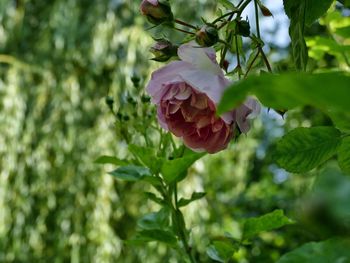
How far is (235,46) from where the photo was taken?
17.1 inches

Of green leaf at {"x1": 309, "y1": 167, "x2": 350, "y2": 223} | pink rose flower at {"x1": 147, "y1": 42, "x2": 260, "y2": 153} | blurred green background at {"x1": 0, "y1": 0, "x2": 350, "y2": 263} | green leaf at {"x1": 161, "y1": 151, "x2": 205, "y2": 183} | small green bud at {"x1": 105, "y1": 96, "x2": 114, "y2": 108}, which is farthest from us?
blurred green background at {"x1": 0, "y1": 0, "x2": 350, "y2": 263}

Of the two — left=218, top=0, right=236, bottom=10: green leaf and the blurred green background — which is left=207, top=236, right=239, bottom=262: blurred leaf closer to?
left=218, top=0, right=236, bottom=10: green leaf

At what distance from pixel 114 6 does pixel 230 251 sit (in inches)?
107

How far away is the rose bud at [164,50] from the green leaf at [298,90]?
271 millimetres

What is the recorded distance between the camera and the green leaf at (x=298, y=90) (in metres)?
0.15

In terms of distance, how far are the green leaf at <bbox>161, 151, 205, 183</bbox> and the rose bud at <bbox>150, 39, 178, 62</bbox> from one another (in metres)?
0.11

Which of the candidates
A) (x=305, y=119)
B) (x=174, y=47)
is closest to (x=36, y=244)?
(x=305, y=119)

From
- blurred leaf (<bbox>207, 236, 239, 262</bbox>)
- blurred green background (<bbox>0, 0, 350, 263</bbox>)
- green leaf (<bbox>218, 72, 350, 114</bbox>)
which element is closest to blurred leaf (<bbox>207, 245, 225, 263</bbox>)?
blurred leaf (<bbox>207, 236, 239, 262</bbox>)

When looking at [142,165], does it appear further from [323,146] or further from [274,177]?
[274,177]

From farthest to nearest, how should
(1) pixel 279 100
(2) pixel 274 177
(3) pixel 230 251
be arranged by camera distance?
(2) pixel 274 177 → (3) pixel 230 251 → (1) pixel 279 100

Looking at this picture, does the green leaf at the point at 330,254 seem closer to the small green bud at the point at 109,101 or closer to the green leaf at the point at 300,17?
the green leaf at the point at 300,17

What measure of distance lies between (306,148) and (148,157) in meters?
0.20

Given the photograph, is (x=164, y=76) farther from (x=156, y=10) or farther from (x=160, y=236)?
(x=160, y=236)

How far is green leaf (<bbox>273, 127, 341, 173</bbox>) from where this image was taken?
0.38 metres
